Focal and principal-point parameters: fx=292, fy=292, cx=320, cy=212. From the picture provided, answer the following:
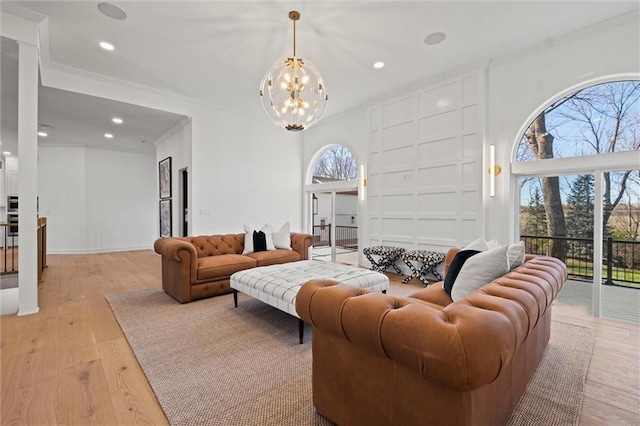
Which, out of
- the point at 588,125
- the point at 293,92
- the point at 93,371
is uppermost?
the point at 293,92

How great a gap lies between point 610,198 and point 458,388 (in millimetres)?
3799

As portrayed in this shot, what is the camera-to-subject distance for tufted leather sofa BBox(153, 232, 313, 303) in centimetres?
365

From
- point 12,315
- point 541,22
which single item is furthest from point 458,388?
point 12,315

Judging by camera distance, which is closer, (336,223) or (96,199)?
(336,223)

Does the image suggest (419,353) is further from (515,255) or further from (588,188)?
(588,188)

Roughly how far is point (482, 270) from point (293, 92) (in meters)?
2.48

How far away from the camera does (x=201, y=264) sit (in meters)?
3.88

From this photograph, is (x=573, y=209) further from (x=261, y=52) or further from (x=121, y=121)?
(x=121, y=121)

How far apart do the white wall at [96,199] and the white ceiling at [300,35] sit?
3.72 m

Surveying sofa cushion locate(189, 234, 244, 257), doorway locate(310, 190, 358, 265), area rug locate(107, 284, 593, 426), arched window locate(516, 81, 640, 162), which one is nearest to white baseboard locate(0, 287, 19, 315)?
area rug locate(107, 284, 593, 426)

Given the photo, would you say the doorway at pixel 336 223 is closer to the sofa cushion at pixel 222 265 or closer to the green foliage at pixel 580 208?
the sofa cushion at pixel 222 265

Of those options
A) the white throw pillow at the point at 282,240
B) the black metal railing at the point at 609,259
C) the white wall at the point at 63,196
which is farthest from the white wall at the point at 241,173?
the black metal railing at the point at 609,259

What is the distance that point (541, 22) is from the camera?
11.1ft

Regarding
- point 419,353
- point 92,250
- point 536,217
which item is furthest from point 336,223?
point 92,250
